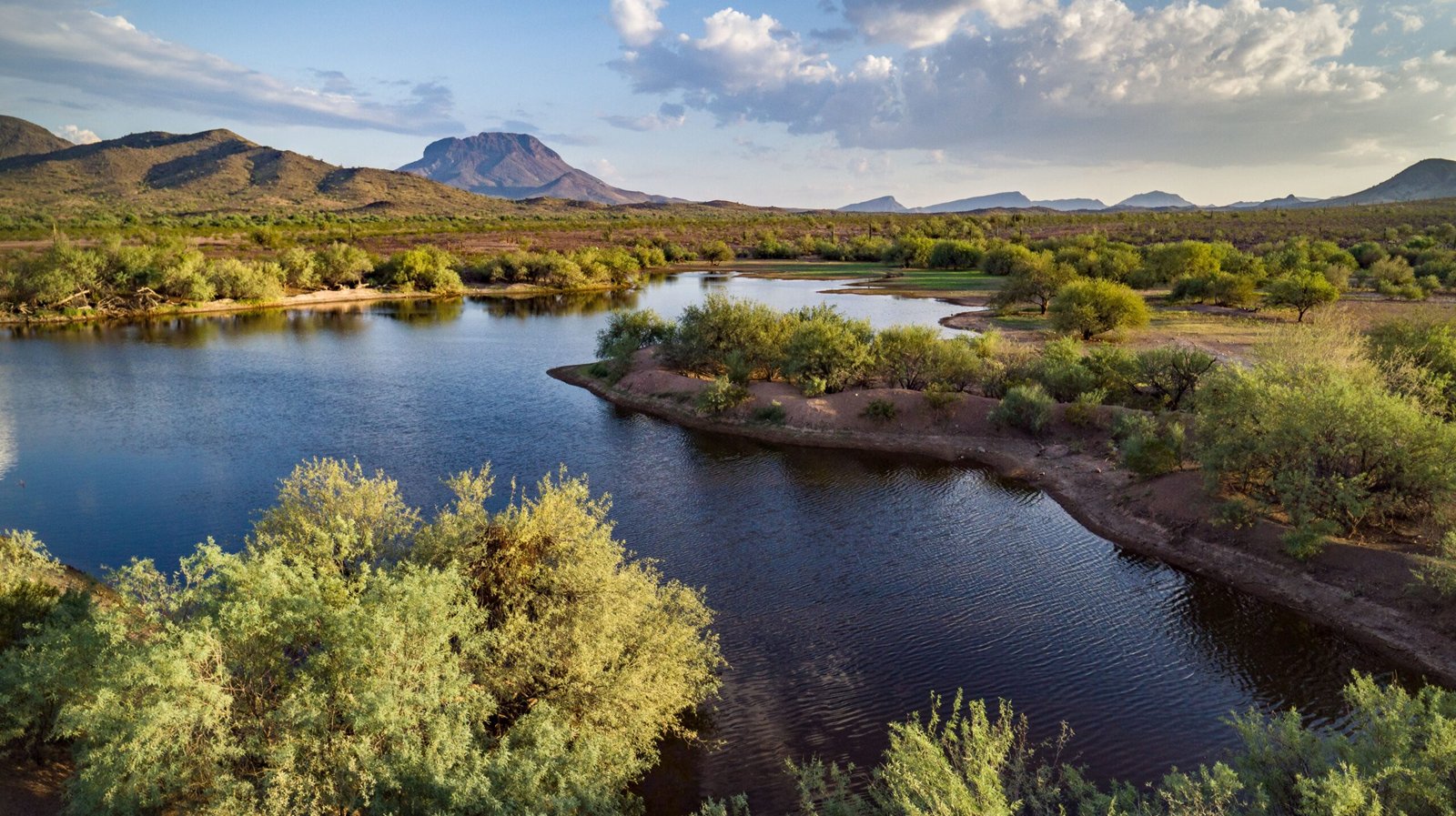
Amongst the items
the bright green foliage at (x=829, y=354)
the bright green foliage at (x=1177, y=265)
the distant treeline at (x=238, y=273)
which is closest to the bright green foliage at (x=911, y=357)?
the bright green foliage at (x=829, y=354)

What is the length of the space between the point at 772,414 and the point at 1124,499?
1639cm

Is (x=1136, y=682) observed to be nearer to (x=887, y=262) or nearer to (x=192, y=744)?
(x=192, y=744)

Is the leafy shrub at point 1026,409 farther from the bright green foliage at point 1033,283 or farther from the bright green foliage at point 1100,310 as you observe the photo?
the bright green foliage at point 1033,283

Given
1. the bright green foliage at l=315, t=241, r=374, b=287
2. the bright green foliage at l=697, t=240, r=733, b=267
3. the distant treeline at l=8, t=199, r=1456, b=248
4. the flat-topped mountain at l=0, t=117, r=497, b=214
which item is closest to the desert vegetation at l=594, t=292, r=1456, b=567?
the bright green foliage at l=315, t=241, r=374, b=287

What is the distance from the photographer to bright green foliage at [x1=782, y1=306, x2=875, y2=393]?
3903cm

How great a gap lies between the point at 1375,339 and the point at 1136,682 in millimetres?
30565

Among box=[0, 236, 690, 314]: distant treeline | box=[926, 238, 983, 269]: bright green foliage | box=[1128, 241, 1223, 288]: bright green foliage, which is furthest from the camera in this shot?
box=[926, 238, 983, 269]: bright green foliage

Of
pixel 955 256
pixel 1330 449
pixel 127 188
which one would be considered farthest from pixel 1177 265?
pixel 127 188

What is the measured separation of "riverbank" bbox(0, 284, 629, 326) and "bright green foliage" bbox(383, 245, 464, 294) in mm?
1093

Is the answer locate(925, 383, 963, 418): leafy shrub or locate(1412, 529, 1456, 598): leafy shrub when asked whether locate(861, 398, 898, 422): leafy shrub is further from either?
locate(1412, 529, 1456, 598): leafy shrub

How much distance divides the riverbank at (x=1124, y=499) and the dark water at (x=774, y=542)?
94 centimetres

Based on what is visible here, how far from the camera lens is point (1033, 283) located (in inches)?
2736

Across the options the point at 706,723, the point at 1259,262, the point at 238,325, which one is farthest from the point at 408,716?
the point at 1259,262

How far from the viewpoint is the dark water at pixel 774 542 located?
1582cm
